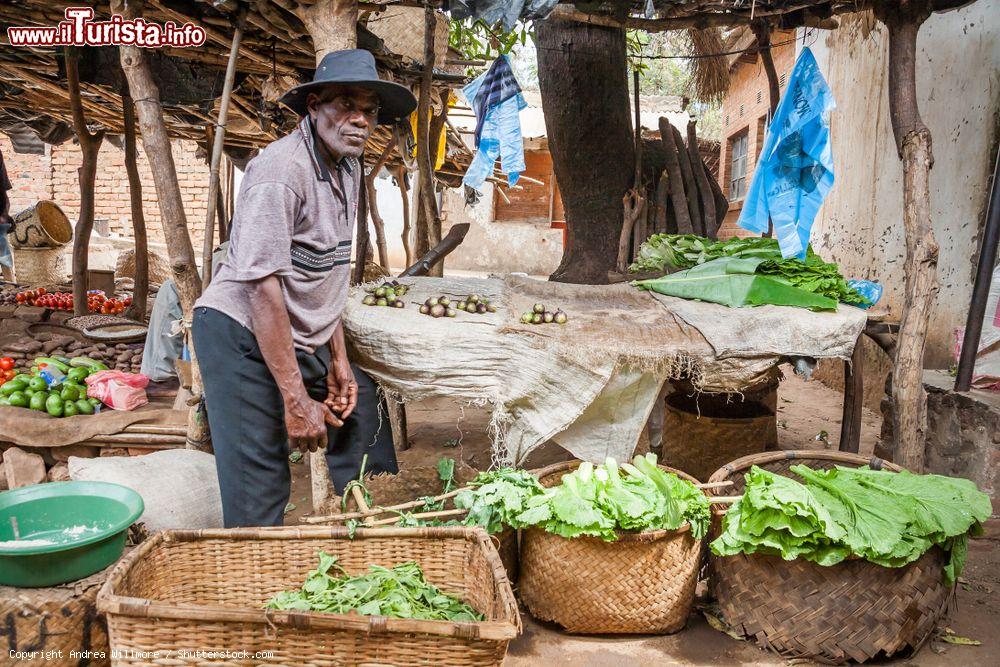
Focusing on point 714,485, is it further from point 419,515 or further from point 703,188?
point 703,188

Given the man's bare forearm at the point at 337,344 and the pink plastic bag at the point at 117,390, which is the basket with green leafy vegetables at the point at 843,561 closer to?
the man's bare forearm at the point at 337,344

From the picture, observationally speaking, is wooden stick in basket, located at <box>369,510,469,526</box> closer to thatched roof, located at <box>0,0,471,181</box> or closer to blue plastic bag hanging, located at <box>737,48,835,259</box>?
thatched roof, located at <box>0,0,471,181</box>

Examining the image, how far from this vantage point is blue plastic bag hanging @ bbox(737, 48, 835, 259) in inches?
160

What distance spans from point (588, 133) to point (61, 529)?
4906mm

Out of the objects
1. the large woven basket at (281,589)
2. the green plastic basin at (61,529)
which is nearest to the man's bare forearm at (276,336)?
the large woven basket at (281,589)

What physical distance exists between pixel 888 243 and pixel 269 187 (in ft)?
18.5

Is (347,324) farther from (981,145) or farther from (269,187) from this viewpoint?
(981,145)

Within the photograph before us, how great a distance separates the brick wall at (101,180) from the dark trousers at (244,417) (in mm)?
11504

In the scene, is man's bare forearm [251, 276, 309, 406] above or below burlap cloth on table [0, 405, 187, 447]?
above

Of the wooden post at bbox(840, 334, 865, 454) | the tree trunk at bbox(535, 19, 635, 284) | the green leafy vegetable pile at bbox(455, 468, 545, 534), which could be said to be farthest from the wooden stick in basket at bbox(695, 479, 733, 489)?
the tree trunk at bbox(535, 19, 635, 284)

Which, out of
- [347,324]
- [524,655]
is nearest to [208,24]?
[347,324]

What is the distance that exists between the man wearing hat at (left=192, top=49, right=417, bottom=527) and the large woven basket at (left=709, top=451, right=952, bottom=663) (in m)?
1.79

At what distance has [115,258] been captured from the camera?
1204 centimetres

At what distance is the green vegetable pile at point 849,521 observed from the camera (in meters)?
2.36
